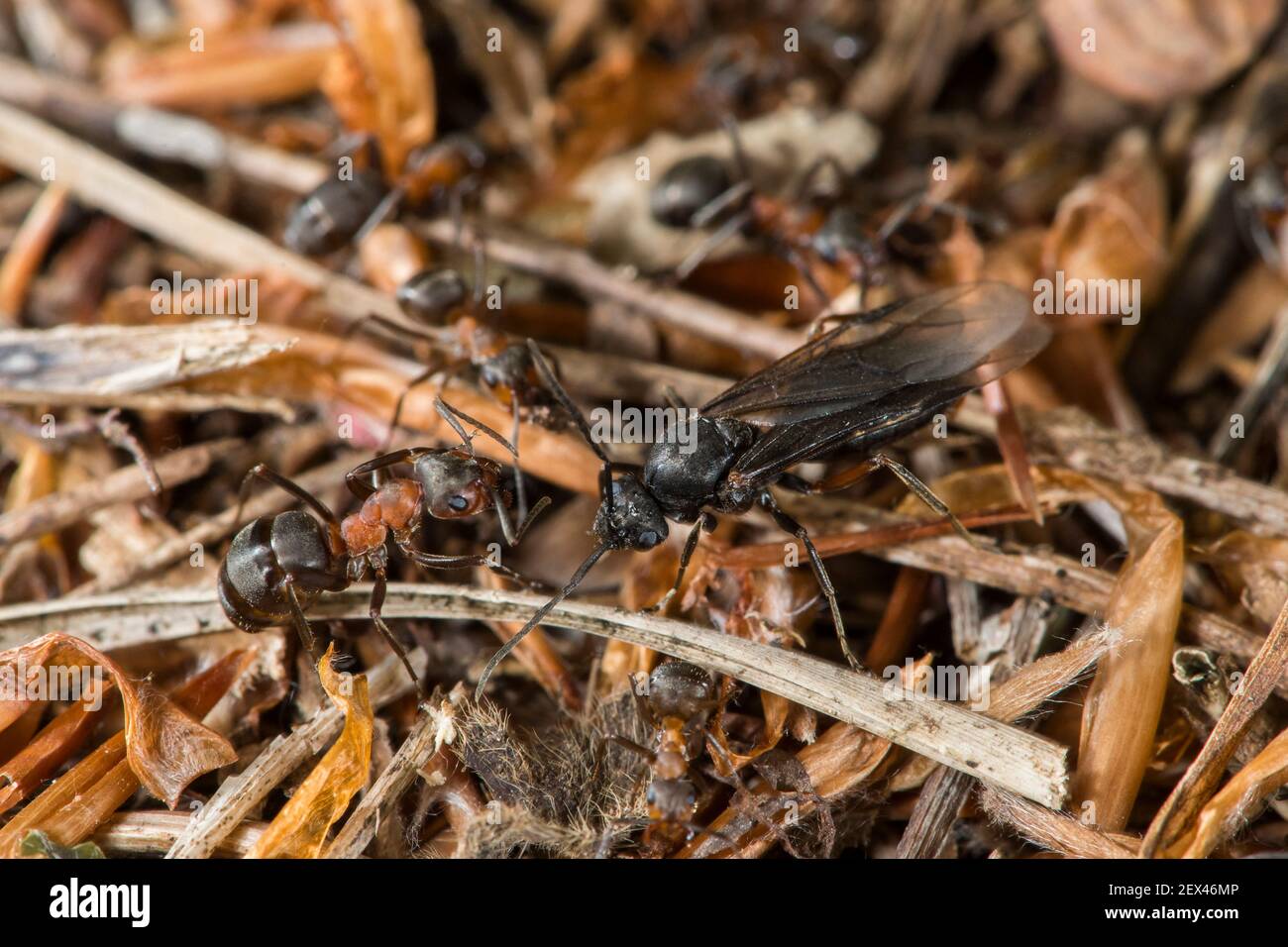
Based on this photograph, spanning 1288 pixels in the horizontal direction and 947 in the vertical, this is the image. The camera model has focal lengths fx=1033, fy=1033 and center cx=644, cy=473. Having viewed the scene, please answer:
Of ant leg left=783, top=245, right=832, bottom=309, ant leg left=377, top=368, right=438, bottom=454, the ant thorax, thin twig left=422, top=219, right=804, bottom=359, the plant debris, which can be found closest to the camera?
the plant debris

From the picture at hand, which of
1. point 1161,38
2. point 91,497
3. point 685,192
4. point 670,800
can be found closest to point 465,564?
point 670,800

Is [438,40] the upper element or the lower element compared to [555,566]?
upper

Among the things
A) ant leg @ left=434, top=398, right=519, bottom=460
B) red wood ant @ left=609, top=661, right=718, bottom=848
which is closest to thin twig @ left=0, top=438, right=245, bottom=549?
ant leg @ left=434, top=398, right=519, bottom=460

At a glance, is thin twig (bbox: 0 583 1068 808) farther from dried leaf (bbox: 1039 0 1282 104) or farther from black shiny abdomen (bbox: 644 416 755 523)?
dried leaf (bbox: 1039 0 1282 104)
